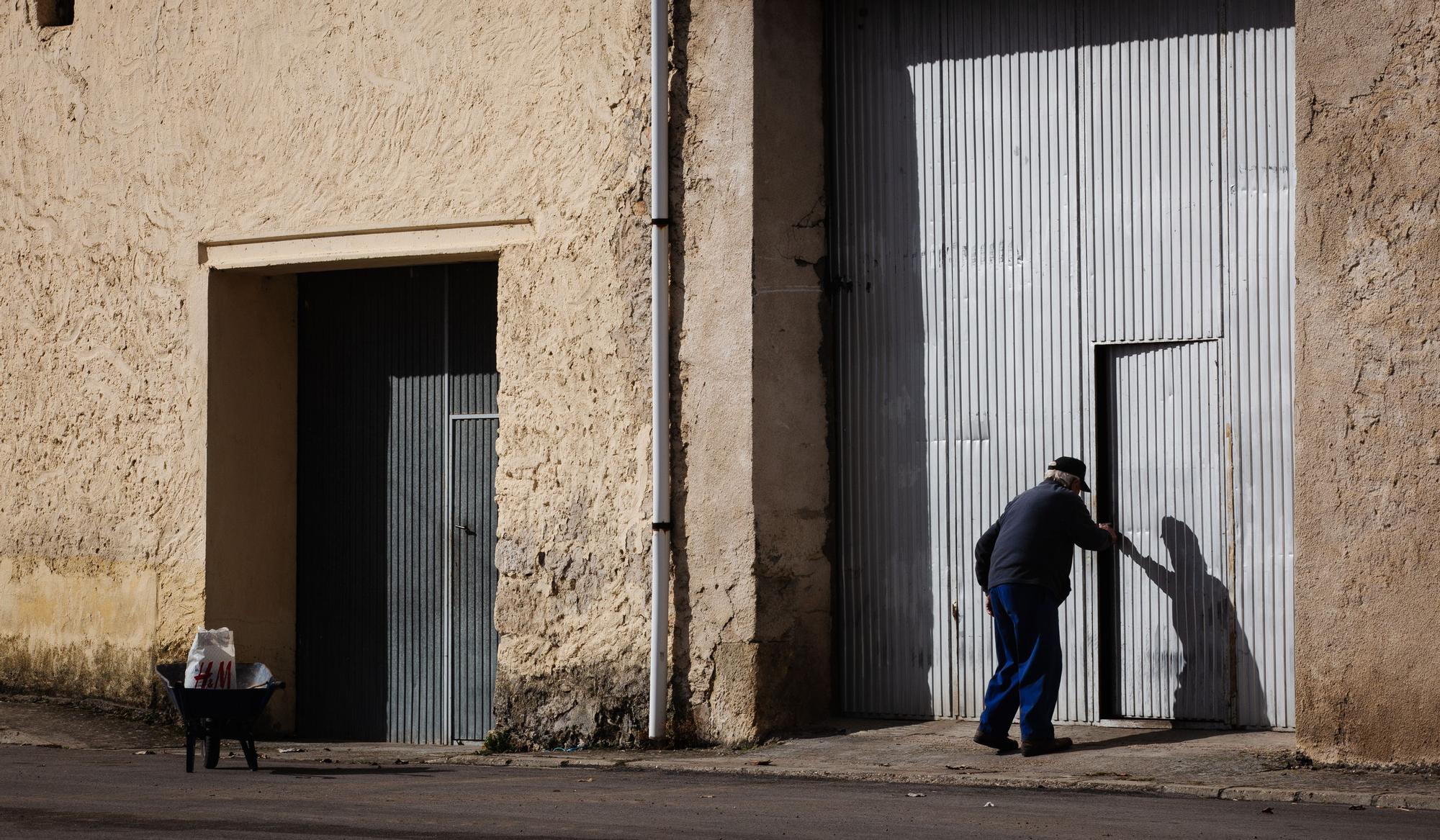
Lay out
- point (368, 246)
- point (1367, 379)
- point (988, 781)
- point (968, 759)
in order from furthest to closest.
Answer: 1. point (368, 246)
2. point (968, 759)
3. point (988, 781)
4. point (1367, 379)

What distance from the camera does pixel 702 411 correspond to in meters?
10.6

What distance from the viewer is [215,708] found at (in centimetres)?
968

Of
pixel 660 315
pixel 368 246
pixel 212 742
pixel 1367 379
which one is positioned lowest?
pixel 212 742

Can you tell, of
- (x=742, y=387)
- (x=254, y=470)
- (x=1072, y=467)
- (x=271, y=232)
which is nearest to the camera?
(x=1072, y=467)

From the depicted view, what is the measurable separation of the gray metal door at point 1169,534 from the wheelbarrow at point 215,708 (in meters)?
4.83

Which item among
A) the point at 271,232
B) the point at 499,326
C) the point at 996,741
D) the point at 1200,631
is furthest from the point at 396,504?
the point at 1200,631

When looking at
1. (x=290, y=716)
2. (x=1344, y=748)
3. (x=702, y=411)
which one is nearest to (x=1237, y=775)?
(x=1344, y=748)

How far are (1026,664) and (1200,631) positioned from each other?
1.09 m

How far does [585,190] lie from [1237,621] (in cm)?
462

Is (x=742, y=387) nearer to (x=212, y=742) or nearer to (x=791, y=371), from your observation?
(x=791, y=371)

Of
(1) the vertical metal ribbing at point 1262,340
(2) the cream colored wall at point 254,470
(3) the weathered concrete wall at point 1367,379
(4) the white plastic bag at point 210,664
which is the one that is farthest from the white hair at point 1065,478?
(2) the cream colored wall at point 254,470

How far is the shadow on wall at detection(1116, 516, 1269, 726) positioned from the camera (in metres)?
9.87

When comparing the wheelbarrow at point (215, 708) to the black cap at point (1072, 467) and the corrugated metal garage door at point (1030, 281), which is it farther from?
the black cap at point (1072, 467)

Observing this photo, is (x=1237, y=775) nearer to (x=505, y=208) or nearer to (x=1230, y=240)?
(x=1230, y=240)
